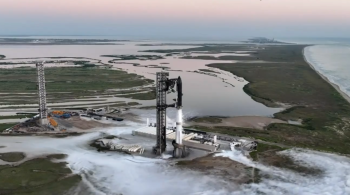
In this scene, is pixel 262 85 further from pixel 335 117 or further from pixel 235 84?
pixel 335 117

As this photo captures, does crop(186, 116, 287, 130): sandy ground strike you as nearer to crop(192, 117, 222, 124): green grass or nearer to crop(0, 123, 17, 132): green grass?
crop(192, 117, 222, 124): green grass

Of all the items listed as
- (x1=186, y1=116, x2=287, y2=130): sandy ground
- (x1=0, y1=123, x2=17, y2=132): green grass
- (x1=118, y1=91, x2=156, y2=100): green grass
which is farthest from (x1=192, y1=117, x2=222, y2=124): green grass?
(x1=0, y1=123, x2=17, y2=132): green grass

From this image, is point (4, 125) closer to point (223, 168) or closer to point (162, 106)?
point (162, 106)

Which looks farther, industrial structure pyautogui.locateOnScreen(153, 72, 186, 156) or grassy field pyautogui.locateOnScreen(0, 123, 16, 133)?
grassy field pyautogui.locateOnScreen(0, 123, 16, 133)

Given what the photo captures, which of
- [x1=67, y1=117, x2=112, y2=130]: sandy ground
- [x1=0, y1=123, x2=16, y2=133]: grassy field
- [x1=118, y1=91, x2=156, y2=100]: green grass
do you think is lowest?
[x1=0, y1=123, x2=16, y2=133]: grassy field

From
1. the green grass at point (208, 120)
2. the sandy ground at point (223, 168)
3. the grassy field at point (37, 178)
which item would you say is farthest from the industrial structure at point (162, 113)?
the green grass at point (208, 120)

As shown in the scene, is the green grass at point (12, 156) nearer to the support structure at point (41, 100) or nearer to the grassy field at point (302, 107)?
the support structure at point (41, 100)
